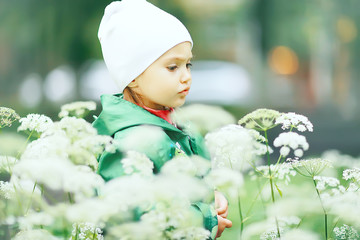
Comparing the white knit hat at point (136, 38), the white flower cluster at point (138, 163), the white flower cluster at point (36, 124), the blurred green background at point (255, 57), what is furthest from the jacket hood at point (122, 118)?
the blurred green background at point (255, 57)

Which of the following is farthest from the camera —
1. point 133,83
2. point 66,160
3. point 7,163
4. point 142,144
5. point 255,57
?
point 255,57

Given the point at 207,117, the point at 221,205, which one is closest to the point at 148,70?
the point at 207,117

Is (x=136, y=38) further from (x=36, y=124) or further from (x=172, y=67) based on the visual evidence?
(x=36, y=124)

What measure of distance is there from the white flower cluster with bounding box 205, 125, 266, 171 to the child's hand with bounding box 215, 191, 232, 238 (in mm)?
142

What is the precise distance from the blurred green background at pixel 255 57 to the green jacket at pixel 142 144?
7362 mm

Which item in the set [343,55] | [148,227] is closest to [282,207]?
[148,227]

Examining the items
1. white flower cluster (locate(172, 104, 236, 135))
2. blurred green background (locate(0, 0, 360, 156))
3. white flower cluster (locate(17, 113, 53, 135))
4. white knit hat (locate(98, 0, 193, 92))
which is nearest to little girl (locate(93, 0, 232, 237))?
white knit hat (locate(98, 0, 193, 92))

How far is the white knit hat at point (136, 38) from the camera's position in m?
2.30

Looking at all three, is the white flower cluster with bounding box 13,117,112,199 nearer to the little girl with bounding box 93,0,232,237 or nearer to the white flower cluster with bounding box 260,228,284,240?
the little girl with bounding box 93,0,232,237

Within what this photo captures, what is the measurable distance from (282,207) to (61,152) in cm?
67

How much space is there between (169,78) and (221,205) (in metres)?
0.55

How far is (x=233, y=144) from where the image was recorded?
206 cm

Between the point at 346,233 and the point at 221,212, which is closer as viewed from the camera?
the point at 346,233

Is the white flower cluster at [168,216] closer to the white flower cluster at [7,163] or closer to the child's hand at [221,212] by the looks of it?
the child's hand at [221,212]
